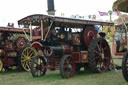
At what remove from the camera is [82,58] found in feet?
25.8

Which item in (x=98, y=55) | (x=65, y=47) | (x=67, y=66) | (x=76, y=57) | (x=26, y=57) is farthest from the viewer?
(x=26, y=57)

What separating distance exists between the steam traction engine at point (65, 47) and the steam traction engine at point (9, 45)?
198cm

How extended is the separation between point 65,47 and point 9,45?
136 inches

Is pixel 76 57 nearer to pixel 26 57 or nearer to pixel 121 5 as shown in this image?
pixel 121 5

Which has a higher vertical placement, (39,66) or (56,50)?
(56,50)

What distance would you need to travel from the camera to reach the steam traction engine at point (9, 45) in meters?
9.77

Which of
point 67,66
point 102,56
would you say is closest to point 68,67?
point 67,66

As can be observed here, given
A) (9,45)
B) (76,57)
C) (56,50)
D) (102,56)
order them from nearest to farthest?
(56,50) < (76,57) < (102,56) < (9,45)

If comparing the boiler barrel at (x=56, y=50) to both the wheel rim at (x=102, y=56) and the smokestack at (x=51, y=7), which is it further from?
the smokestack at (x=51, y=7)

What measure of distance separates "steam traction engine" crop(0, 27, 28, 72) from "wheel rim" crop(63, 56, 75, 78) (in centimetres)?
340

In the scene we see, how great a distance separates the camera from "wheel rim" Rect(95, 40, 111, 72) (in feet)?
27.2

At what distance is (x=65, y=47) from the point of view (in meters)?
7.66

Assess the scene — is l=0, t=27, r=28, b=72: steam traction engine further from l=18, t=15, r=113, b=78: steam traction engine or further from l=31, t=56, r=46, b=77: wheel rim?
l=31, t=56, r=46, b=77: wheel rim

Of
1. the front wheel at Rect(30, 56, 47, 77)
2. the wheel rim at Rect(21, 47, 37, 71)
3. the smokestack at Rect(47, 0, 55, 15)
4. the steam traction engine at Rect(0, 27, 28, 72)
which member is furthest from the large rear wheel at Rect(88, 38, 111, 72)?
the smokestack at Rect(47, 0, 55, 15)
